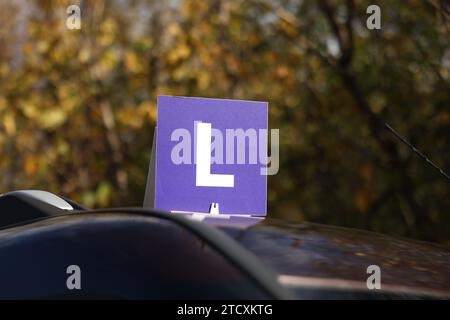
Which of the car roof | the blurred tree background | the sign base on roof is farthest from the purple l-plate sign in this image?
the blurred tree background

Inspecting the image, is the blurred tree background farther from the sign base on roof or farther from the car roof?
the car roof

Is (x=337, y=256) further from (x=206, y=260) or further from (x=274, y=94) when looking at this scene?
(x=274, y=94)

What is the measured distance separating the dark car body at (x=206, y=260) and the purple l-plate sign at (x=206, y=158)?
38cm

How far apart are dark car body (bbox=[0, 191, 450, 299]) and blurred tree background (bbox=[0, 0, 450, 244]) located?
12.9ft

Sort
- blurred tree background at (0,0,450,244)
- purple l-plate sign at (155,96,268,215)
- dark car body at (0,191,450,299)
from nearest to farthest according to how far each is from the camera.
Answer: dark car body at (0,191,450,299) → purple l-plate sign at (155,96,268,215) → blurred tree background at (0,0,450,244)

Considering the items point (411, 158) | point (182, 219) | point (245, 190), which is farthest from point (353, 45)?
point (182, 219)

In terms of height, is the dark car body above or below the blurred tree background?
below

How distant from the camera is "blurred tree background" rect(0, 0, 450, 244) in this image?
6.30 m

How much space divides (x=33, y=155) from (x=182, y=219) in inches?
271

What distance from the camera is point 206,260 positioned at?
156 centimetres

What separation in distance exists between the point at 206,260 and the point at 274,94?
625 cm

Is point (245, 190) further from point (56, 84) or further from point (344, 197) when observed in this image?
point (56, 84)

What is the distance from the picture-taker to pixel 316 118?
7230 millimetres
